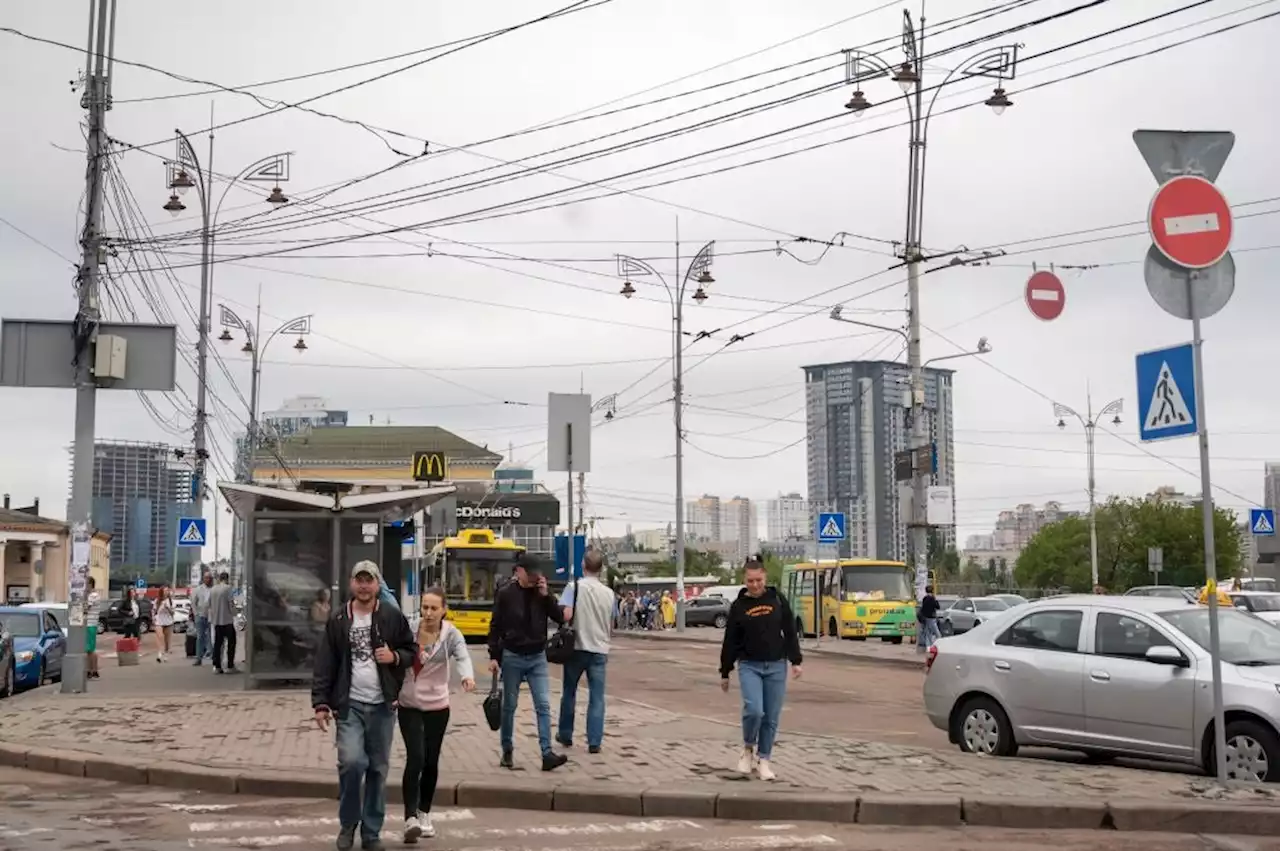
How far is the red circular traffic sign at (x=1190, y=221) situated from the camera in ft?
34.3

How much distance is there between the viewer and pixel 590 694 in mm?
12500

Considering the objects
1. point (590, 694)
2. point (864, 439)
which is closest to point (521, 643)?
point (590, 694)

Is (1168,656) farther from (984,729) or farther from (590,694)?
(590,694)

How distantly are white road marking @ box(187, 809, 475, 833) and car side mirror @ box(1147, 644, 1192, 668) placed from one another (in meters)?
5.76

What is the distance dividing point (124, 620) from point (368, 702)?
2779cm

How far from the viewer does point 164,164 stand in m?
26.9

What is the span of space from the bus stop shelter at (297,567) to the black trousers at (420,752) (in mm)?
10867

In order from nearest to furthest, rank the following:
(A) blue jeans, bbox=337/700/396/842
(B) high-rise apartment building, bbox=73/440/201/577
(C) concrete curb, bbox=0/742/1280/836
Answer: (A) blue jeans, bbox=337/700/396/842 → (C) concrete curb, bbox=0/742/1280/836 → (B) high-rise apartment building, bbox=73/440/201/577

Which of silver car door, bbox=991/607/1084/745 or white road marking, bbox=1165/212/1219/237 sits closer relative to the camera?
white road marking, bbox=1165/212/1219/237

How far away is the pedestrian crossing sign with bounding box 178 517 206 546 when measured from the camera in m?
34.5

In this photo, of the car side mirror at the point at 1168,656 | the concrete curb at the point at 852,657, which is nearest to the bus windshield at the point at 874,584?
the concrete curb at the point at 852,657


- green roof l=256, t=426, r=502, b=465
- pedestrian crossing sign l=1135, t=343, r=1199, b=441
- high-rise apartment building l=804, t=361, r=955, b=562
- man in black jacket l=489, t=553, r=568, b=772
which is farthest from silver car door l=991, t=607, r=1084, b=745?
green roof l=256, t=426, r=502, b=465

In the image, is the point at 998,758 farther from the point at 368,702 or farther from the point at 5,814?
the point at 5,814

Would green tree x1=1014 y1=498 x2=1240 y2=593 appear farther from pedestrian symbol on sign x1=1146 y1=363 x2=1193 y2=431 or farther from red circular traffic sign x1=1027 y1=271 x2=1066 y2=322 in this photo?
pedestrian symbol on sign x1=1146 y1=363 x2=1193 y2=431
